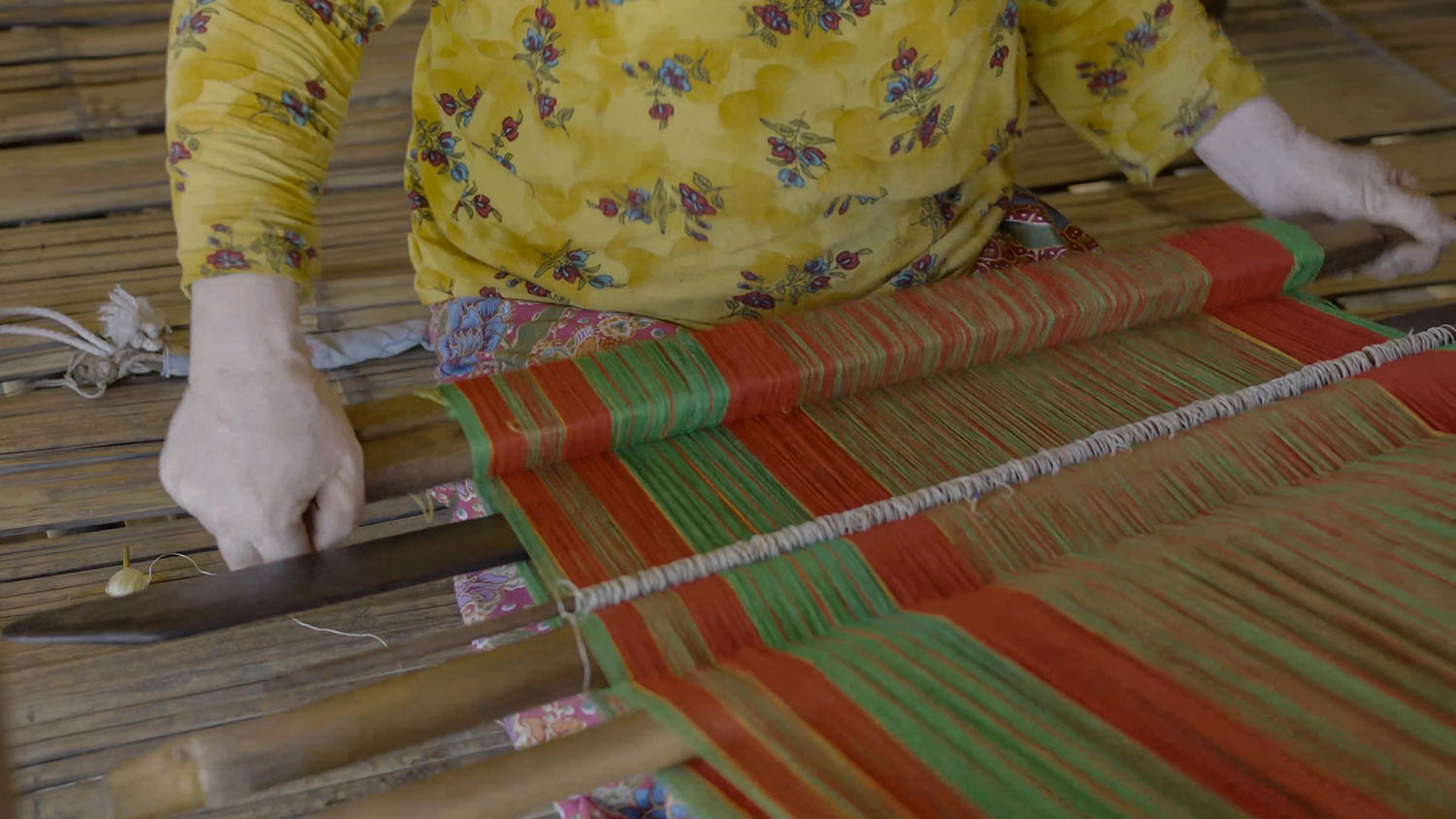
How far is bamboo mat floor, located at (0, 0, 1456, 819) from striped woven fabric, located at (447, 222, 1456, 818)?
273 mm

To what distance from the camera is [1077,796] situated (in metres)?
0.67

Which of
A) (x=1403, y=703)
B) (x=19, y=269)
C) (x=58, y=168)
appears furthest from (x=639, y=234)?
(x=58, y=168)

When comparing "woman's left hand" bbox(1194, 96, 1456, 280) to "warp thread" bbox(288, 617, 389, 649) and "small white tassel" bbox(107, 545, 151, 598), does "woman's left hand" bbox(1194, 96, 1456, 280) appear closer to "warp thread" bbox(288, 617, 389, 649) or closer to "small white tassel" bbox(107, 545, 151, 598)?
"warp thread" bbox(288, 617, 389, 649)

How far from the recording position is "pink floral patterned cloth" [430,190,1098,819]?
0.92 m

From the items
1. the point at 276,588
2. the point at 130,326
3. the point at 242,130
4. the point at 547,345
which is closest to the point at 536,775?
the point at 276,588

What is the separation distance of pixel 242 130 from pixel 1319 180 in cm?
101

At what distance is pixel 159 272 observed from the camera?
208cm

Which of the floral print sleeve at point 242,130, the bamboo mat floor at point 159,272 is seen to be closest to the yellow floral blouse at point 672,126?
the floral print sleeve at point 242,130

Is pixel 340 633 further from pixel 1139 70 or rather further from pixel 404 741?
pixel 1139 70

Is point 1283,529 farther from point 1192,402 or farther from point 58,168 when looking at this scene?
point 58,168

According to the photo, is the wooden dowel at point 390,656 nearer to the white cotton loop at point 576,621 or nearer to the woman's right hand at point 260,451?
the white cotton loop at point 576,621

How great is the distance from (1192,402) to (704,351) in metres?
0.40

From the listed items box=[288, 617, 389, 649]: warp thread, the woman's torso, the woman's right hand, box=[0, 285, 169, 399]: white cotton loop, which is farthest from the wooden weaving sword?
box=[0, 285, 169, 399]: white cotton loop

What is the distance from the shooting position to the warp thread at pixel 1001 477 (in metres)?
0.82
